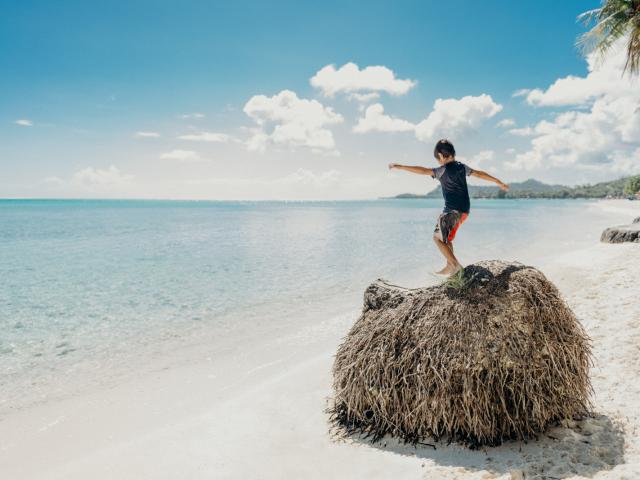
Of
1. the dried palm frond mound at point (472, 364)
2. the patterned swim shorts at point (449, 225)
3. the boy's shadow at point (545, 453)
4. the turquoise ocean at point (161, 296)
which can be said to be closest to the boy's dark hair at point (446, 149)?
the patterned swim shorts at point (449, 225)

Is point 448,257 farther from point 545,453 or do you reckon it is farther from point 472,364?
point 545,453

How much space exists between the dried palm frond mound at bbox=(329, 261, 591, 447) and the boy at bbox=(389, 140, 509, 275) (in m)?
0.81

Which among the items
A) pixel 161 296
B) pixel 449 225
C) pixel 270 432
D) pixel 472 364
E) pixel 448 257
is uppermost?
pixel 449 225

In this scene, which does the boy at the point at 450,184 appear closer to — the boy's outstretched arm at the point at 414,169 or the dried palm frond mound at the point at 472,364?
the boy's outstretched arm at the point at 414,169

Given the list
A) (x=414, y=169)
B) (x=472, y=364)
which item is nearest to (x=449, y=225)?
(x=414, y=169)

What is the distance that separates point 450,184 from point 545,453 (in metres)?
3.41

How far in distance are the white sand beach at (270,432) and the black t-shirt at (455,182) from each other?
300 cm

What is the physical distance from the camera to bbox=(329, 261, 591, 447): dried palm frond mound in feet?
14.9

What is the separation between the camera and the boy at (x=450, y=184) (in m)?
6.02

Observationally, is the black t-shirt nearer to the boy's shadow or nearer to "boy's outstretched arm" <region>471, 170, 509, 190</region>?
"boy's outstretched arm" <region>471, 170, 509, 190</region>

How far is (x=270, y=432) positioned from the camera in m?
5.96

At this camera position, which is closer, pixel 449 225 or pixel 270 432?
pixel 270 432

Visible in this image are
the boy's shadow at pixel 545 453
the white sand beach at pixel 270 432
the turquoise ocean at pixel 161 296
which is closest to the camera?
the boy's shadow at pixel 545 453

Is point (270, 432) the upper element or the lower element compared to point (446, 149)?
lower
